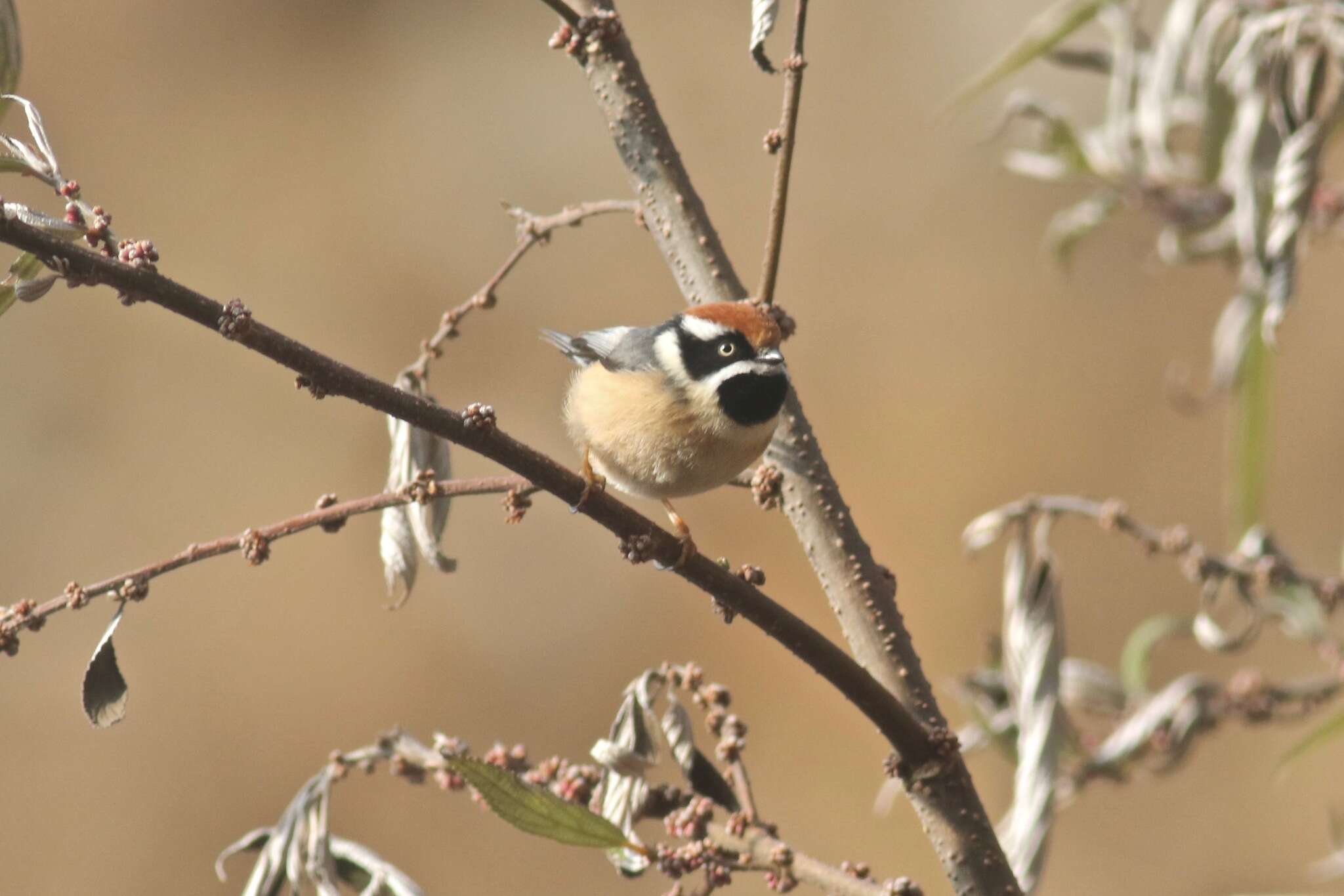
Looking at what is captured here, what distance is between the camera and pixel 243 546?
112cm

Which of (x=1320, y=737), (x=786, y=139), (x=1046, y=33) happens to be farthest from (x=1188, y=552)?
(x=1046, y=33)

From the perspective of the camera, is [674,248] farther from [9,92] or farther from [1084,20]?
[1084,20]

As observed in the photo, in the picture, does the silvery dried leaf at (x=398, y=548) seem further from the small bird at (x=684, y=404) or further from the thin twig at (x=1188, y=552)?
the thin twig at (x=1188, y=552)

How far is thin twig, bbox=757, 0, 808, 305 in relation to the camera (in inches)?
49.7

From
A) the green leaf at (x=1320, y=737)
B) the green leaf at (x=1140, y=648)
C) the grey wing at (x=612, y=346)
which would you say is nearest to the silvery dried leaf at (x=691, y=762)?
the grey wing at (x=612, y=346)

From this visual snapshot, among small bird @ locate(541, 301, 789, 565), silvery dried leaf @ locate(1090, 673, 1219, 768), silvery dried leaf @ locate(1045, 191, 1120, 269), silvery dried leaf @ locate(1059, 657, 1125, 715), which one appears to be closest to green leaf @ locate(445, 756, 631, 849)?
small bird @ locate(541, 301, 789, 565)

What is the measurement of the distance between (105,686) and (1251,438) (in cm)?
178

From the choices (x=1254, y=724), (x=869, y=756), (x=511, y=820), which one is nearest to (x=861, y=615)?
(x=511, y=820)

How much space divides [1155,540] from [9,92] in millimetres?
1394

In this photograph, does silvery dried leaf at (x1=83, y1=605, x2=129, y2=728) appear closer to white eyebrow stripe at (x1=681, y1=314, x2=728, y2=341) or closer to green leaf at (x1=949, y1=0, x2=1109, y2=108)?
white eyebrow stripe at (x1=681, y1=314, x2=728, y2=341)

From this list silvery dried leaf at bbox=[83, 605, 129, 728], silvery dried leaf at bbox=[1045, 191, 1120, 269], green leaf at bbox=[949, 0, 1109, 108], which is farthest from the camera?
silvery dried leaf at bbox=[1045, 191, 1120, 269]

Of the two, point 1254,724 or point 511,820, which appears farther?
point 1254,724

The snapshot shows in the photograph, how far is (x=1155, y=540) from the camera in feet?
5.52

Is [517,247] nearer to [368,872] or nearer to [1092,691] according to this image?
[368,872]
